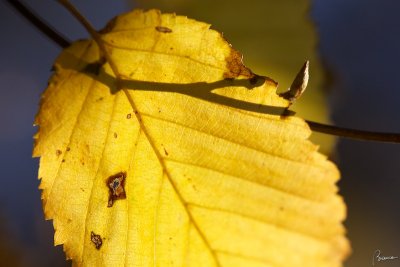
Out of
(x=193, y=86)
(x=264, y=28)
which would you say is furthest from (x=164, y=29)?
(x=264, y=28)

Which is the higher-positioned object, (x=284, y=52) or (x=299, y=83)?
(x=284, y=52)

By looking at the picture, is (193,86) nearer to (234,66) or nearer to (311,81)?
(234,66)

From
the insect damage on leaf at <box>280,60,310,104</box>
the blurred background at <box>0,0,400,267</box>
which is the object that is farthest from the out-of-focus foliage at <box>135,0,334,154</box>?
the insect damage on leaf at <box>280,60,310,104</box>

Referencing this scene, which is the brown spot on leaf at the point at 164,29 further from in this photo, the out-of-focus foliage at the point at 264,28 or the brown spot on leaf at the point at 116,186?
the out-of-focus foliage at the point at 264,28

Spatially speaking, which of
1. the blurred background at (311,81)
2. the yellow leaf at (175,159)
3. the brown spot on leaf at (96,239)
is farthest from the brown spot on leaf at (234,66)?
the blurred background at (311,81)

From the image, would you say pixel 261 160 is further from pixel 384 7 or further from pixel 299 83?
pixel 384 7

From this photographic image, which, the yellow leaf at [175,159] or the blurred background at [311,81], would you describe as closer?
the yellow leaf at [175,159]

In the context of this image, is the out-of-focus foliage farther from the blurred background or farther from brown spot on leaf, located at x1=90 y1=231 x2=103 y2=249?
brown spot on leaf, located at x1=90 y1=231 x2=103 y2=249

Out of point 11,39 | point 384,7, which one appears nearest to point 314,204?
point 384,7
